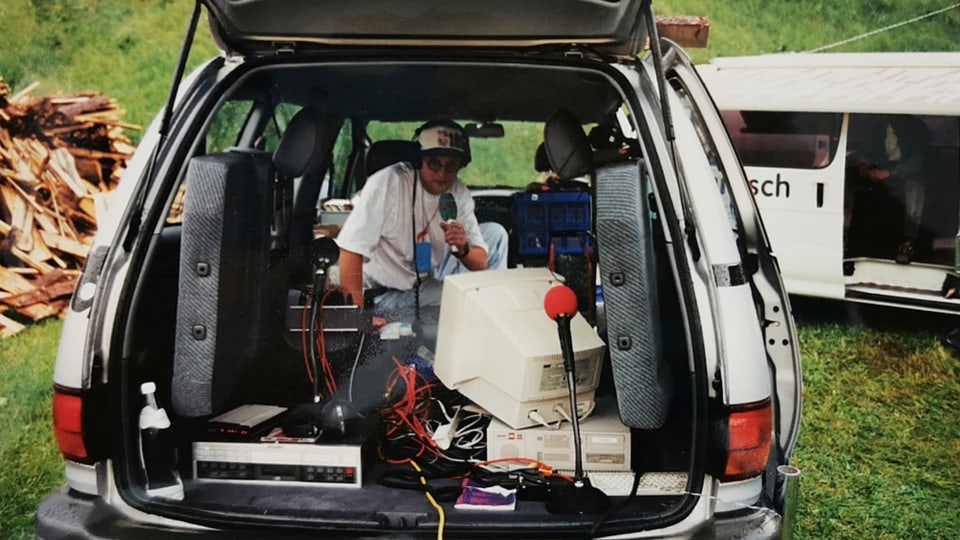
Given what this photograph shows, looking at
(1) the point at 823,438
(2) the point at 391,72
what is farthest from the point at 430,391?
(1) the point at 823,438

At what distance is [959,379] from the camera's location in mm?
2947

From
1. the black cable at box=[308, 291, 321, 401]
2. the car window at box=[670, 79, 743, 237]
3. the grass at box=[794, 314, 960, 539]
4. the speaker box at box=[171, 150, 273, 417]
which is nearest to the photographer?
the speaker box at box=[171, 150, 273, 417]

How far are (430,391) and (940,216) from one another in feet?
7.44

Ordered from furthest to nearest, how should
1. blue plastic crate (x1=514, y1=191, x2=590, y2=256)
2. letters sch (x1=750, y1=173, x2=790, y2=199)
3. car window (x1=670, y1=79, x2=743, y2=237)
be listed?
1. letters sch (x1=750, y1=173, x2=790, y2=199)
2. blue plastic crate (x1=514, y1=191, x2=590, y2=256)
3. car window (x1=670, y1=79, x2=743, y2=237)

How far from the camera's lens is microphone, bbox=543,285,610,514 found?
1881mm

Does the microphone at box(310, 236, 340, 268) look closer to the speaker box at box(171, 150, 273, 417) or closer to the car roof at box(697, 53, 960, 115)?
the speaker box at box(171, 150, 273, 417)


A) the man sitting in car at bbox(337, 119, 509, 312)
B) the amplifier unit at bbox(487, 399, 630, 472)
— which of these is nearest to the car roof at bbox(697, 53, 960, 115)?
the man sitting in car at bbox(337, 119, 509, 312)

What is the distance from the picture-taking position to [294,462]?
6.72 feet

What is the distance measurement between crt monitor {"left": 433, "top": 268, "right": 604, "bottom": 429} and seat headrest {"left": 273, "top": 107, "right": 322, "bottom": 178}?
0.55 m

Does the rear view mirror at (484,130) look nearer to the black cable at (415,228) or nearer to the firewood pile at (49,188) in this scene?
the black cable at (415,228)

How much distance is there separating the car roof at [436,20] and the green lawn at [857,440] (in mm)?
1783

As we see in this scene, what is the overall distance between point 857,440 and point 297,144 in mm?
2243

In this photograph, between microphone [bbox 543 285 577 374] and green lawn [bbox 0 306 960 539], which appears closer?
microphone [bbox 543 285 577 374]

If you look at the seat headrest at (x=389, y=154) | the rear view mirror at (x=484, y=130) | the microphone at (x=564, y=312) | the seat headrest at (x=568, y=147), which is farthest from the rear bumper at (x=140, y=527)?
the rear view mirror at (x=484, y=130)
